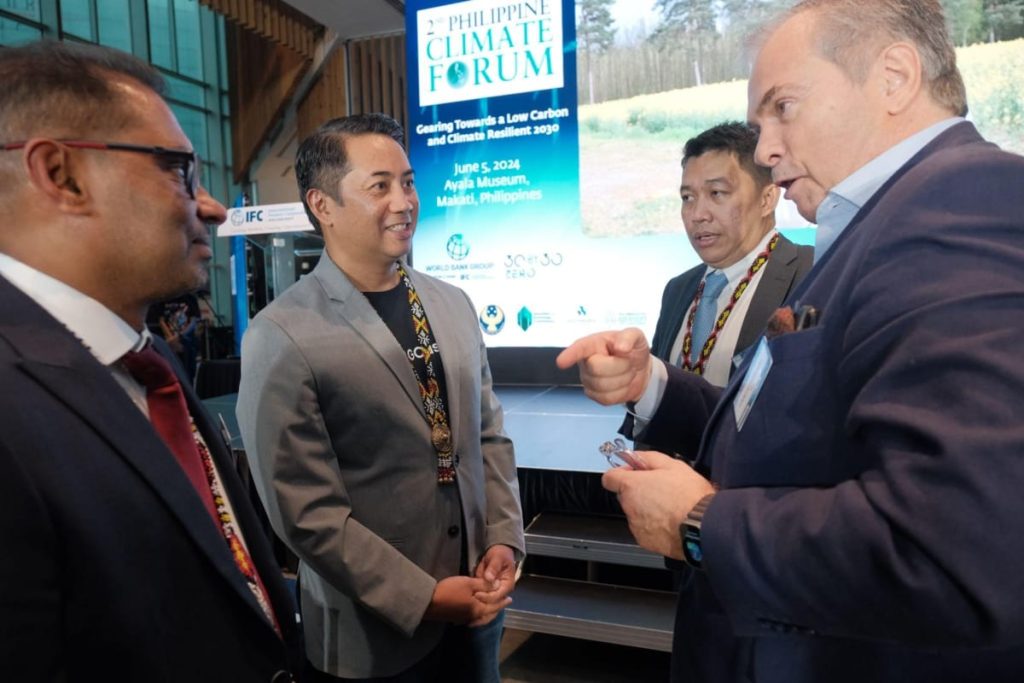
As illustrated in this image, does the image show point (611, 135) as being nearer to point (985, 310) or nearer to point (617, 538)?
point (617, 538)

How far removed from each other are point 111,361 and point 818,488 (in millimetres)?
903

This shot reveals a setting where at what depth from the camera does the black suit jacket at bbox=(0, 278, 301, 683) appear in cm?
64

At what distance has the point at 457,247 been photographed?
17.8ft

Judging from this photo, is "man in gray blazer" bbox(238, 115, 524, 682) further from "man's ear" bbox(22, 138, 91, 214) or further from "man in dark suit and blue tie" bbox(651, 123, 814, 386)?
"man in dark suit and blue tie" bbox(651, 123, 814, 386)

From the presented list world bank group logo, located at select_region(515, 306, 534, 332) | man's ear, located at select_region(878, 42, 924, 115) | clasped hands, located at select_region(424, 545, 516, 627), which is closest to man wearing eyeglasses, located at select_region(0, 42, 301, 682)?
clasped hands, located at select_region(424, 545, 516, 627)

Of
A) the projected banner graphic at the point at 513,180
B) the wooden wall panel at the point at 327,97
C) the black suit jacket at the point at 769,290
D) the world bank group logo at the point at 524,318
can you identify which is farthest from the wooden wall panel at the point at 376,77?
the black suit jacket at the point at 769,290

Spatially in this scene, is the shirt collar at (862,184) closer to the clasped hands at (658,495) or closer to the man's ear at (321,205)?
the clasped hands at (658,495)

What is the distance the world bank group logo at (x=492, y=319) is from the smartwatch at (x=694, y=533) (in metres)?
4.44

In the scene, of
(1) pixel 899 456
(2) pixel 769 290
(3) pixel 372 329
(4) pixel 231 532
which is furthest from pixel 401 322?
(1) pixel 899 456

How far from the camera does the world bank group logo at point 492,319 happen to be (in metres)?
5.26

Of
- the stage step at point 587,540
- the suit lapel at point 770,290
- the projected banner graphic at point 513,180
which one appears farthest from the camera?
the projected banner graphic at point 513,180

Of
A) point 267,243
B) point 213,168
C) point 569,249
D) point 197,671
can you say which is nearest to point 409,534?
point 197,671

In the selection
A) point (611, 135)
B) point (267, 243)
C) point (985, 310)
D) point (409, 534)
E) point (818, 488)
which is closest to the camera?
point (985, 310)

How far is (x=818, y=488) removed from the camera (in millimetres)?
756
